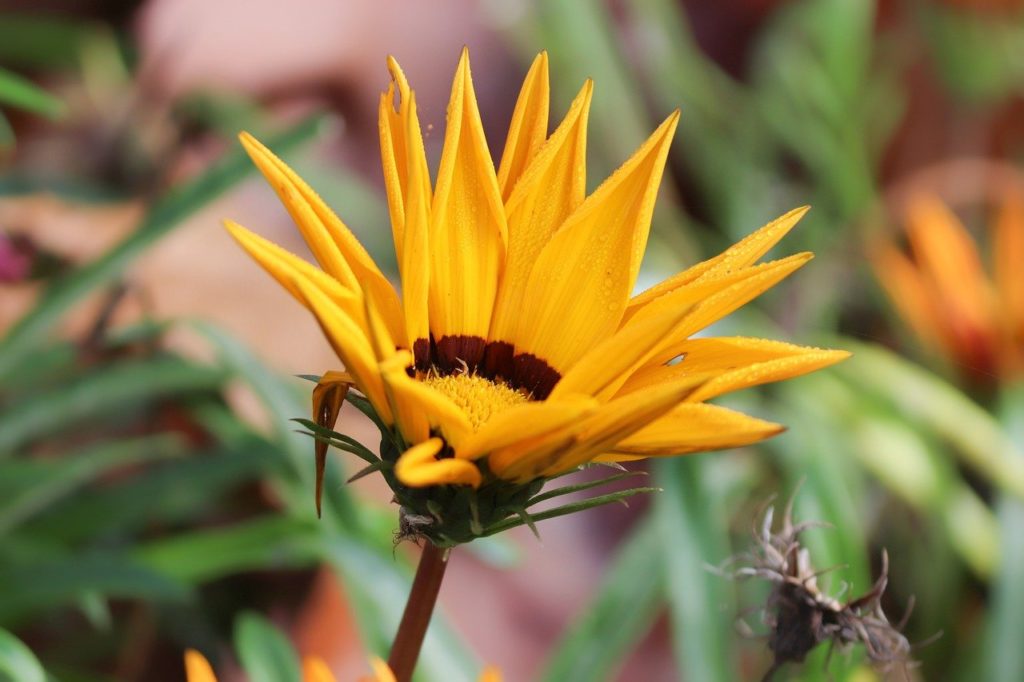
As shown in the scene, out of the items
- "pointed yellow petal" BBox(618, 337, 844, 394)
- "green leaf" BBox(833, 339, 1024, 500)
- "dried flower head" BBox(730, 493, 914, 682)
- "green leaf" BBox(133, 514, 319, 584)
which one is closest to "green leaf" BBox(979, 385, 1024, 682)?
"green leaf" BBox(833, 339, 1024, 500)

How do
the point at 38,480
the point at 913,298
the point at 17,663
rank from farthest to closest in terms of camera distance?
the point at 913,298, the point at 38,480, the point at 17,663

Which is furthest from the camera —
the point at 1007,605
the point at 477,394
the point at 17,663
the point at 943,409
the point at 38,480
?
the point at 943,409

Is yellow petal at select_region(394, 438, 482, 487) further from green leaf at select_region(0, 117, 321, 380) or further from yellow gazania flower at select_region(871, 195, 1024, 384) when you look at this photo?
yellow gazania flower at select_region(871, 195, 1024, 384)

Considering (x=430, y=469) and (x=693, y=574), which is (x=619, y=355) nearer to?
(x=430, y=469)

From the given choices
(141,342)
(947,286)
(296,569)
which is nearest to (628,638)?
(296,569)

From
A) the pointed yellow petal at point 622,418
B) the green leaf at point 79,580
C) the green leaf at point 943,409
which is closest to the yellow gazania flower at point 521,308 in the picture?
the pointed yellow petal at point 622,418

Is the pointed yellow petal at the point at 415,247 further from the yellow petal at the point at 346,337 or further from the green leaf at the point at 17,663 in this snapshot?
the green leaf at the point at 17,663

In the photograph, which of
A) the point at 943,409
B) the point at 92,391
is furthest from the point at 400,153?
the point at 943,409
